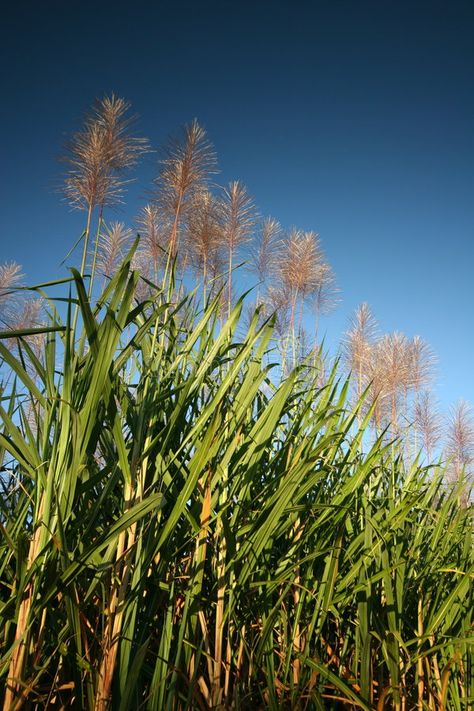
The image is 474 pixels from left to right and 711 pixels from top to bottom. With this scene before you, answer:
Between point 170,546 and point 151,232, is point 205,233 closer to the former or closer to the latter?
point 151,232

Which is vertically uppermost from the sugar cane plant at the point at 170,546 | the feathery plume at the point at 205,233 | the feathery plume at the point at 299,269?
the feathery plume at the point at 299,269

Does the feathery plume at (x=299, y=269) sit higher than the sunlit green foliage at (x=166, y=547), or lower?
higher

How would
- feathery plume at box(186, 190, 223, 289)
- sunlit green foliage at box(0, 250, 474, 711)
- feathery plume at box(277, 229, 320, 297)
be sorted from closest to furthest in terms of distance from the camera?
sunlit green foliage at box(0, 250, 474, 711)
feathery plume at box(186, 190, 223, 289)
feathery plume at box(277, 229, 320, 297)

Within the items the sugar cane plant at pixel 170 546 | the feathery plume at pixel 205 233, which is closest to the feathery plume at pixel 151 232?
the feathery plume at pixel 205 233

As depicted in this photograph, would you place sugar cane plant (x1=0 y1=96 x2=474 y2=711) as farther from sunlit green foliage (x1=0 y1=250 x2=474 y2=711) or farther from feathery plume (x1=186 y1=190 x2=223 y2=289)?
feathery plume (x1=186 y1=190 x2=223 y2=289)

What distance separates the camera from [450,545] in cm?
136

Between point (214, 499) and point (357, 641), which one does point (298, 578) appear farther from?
point (214, 499)

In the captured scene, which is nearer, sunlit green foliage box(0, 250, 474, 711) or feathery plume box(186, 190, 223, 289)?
sunlit green foliage box(0, 250, 474, 711)

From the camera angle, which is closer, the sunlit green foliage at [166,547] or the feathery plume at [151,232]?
the sunlit green foliage at [166,547]

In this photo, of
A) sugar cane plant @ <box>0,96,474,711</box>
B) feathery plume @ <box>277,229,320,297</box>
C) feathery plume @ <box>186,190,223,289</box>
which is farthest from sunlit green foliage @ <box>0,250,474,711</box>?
feathery plume @ <box>277,229,320,297</box>

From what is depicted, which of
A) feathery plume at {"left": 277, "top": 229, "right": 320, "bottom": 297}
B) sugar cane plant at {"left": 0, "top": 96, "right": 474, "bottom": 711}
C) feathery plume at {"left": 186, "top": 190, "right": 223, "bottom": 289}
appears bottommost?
sugar cane plant at {"left": 0, "top": 96, "right": 474, "bottom": 711}

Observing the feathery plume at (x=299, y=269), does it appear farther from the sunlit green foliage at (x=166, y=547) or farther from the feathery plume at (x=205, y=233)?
the sunlit green foliage at (x=166, y=547)

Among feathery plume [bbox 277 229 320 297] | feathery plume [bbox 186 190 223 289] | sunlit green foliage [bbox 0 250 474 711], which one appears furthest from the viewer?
feathery plume [bbox 277 229 320 297]

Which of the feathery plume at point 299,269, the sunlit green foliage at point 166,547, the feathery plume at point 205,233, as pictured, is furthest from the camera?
the feathery plume at point 299,269
